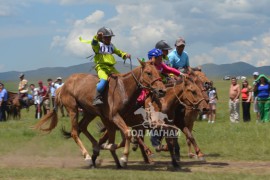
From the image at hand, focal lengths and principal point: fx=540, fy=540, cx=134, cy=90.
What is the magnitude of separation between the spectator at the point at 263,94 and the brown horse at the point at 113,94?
8375 mm

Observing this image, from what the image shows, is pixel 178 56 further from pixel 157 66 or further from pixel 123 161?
pixel 123 161

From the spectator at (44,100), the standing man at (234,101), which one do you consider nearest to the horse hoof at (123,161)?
the standing man at (234,101)

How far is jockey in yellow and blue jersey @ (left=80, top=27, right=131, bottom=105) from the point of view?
38.1ft

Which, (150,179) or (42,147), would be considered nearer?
(150,179)

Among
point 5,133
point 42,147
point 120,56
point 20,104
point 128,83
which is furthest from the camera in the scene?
point 20,104

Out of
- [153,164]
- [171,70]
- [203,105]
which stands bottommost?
[153,164]

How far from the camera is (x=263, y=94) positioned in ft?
62.3

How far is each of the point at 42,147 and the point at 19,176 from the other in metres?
5.41

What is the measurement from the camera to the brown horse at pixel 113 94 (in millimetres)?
10859

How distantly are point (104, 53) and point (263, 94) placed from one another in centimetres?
888

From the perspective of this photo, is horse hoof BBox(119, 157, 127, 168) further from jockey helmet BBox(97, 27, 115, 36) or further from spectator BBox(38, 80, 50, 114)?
spectator BBox(38, 80, 50, 114)

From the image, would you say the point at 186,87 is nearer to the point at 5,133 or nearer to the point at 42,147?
the point at 42,147

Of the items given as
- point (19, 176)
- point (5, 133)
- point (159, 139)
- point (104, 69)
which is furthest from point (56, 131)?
point (19, 176)

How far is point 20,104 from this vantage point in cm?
Answer: 2580
